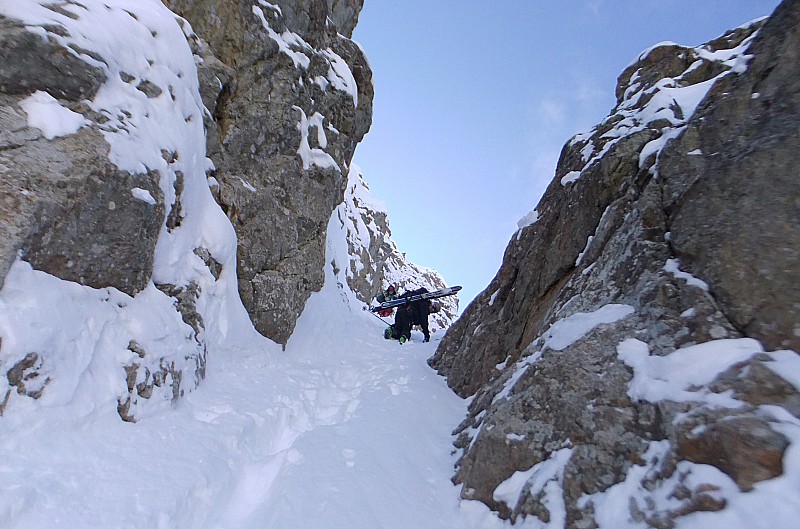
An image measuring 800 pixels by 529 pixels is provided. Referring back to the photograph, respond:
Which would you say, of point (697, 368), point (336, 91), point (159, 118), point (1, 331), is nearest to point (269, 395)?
point (1, 331)

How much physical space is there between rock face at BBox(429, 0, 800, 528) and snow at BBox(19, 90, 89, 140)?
675cm

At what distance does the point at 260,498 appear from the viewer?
15.1 ft

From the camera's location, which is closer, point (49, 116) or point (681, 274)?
point (681, 274)

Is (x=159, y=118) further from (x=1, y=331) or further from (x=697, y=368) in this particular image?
(x=697, y=368)

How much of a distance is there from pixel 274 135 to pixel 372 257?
2562 cm

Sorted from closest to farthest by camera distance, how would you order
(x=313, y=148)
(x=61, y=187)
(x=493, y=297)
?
(x=61, y=187), (x=493, y=297), (x=313, y=148)

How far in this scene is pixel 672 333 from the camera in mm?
4402

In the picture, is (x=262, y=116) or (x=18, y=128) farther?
(x=262, y=116)

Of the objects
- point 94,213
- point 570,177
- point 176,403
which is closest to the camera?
point 94,213

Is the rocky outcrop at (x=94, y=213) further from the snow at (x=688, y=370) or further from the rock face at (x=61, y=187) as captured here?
the snow at (x=688, y=370)

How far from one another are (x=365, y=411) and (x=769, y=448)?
5729 mm

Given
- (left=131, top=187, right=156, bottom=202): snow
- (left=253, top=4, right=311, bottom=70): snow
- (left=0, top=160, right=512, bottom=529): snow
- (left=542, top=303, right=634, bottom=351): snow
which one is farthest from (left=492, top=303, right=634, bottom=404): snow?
(left=253, top=4, right=311, bottom=70): snow

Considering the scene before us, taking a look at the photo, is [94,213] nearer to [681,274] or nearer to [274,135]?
[274,135]

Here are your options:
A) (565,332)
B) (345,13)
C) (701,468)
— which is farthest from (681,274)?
(345,13)
